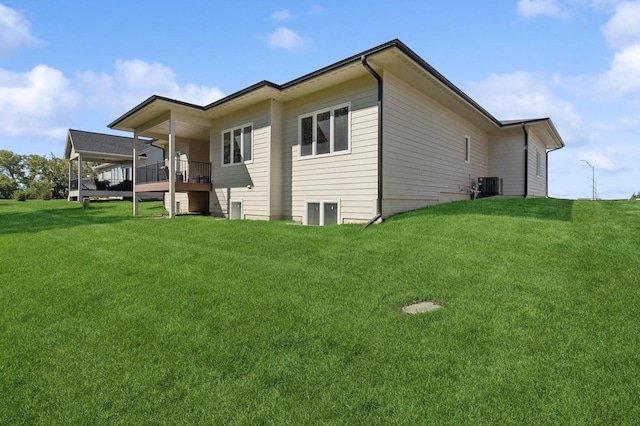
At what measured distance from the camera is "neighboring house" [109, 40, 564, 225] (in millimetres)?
9234

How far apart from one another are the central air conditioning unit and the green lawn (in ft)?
29.0

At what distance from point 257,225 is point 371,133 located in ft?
13.5

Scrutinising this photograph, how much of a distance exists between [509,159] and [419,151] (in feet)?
26.4

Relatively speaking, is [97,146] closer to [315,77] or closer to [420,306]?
[315,77]

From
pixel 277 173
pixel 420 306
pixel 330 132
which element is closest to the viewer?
pixel 420 306

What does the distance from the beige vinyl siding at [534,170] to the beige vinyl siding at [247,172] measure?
1292 centimetres

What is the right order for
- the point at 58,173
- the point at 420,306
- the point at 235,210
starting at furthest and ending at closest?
1. the point at 58,173
2. the point at 235,210
3. the point at 420,306

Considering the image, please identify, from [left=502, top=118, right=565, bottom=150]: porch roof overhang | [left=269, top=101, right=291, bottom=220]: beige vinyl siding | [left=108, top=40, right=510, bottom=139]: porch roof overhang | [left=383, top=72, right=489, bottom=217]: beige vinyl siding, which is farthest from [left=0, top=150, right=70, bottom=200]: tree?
[left=502, top=118, right=565, bottom=150]: porch roof overhang

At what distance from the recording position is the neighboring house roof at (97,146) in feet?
83.9

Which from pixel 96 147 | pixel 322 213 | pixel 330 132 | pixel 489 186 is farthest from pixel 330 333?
pixel 96 147

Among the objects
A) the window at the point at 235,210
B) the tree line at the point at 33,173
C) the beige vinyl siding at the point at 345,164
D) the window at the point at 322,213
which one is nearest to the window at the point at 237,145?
the window at the point at 235,210

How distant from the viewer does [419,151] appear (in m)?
10.8

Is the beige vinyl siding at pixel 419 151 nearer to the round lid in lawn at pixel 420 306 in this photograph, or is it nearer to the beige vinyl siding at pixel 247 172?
the beige vinyl siding at pixel 247 172

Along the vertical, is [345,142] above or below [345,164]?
above
